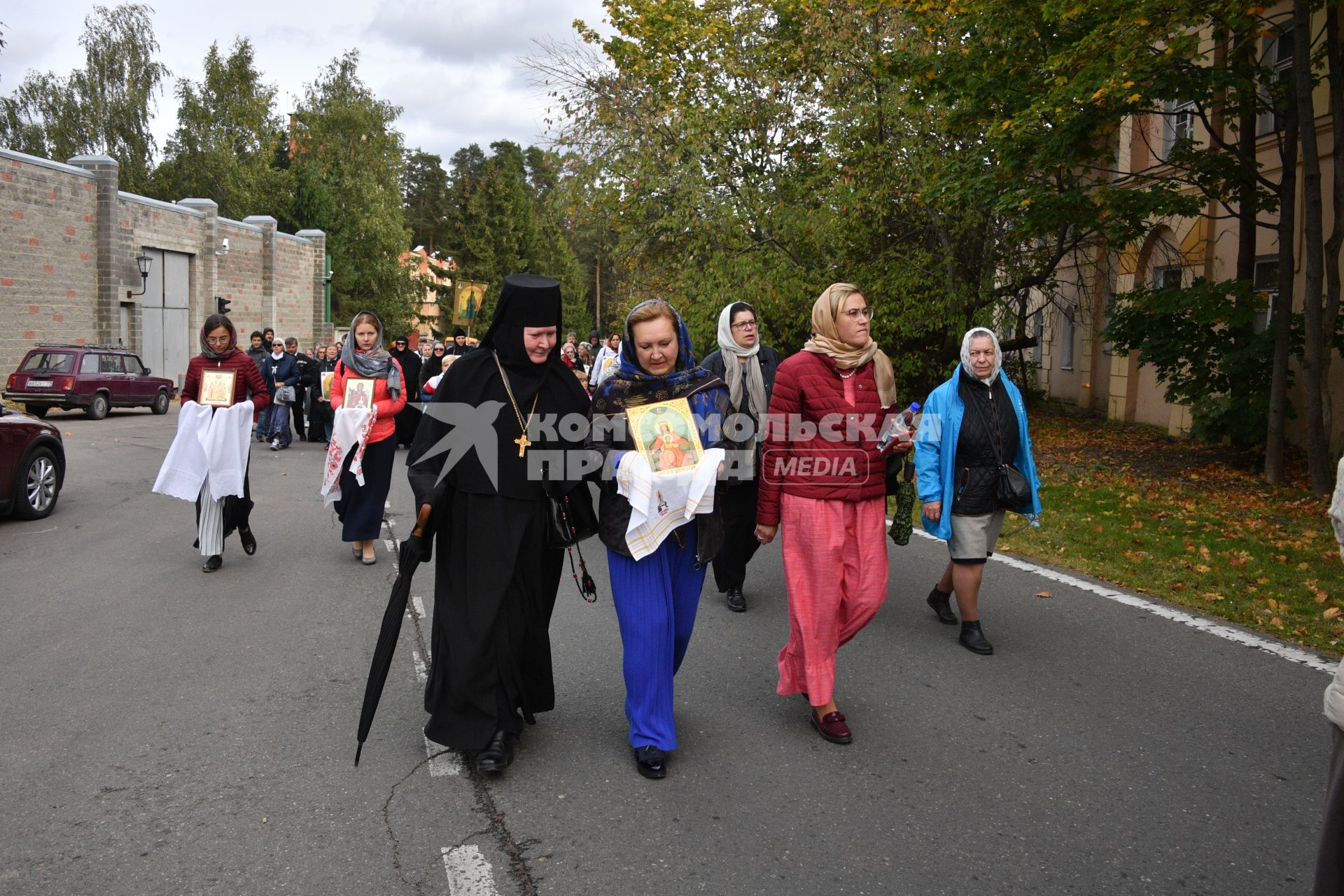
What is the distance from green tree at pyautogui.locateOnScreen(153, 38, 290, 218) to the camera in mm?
51062

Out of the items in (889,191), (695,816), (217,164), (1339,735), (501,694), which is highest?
(217,164)

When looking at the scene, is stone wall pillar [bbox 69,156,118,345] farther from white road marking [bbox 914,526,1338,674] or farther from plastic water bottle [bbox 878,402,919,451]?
plastic water bottle [bbox 878,402,919,451]

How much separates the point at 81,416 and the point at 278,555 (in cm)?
1982

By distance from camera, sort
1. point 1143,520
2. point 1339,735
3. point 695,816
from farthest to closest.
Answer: point 1143,520 → point 695,816 → point 1339,735

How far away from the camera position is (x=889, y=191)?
17547mm

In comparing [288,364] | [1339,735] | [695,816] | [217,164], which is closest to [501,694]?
[695,816]

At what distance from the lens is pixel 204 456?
8016 millimetres

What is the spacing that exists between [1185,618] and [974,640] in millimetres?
1821

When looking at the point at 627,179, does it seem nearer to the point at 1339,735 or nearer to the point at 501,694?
the point at 501,694

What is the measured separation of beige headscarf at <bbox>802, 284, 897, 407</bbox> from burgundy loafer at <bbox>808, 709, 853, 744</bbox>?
1.43 metres

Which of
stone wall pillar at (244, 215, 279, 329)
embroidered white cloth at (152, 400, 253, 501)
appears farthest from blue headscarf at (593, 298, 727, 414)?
stone wall pillar at (244, 215, 279, 329)

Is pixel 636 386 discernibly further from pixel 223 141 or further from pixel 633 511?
pixel 223 141

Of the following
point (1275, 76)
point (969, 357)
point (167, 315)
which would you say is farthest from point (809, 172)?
point (167, 315)

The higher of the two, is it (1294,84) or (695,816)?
(1294,84)
